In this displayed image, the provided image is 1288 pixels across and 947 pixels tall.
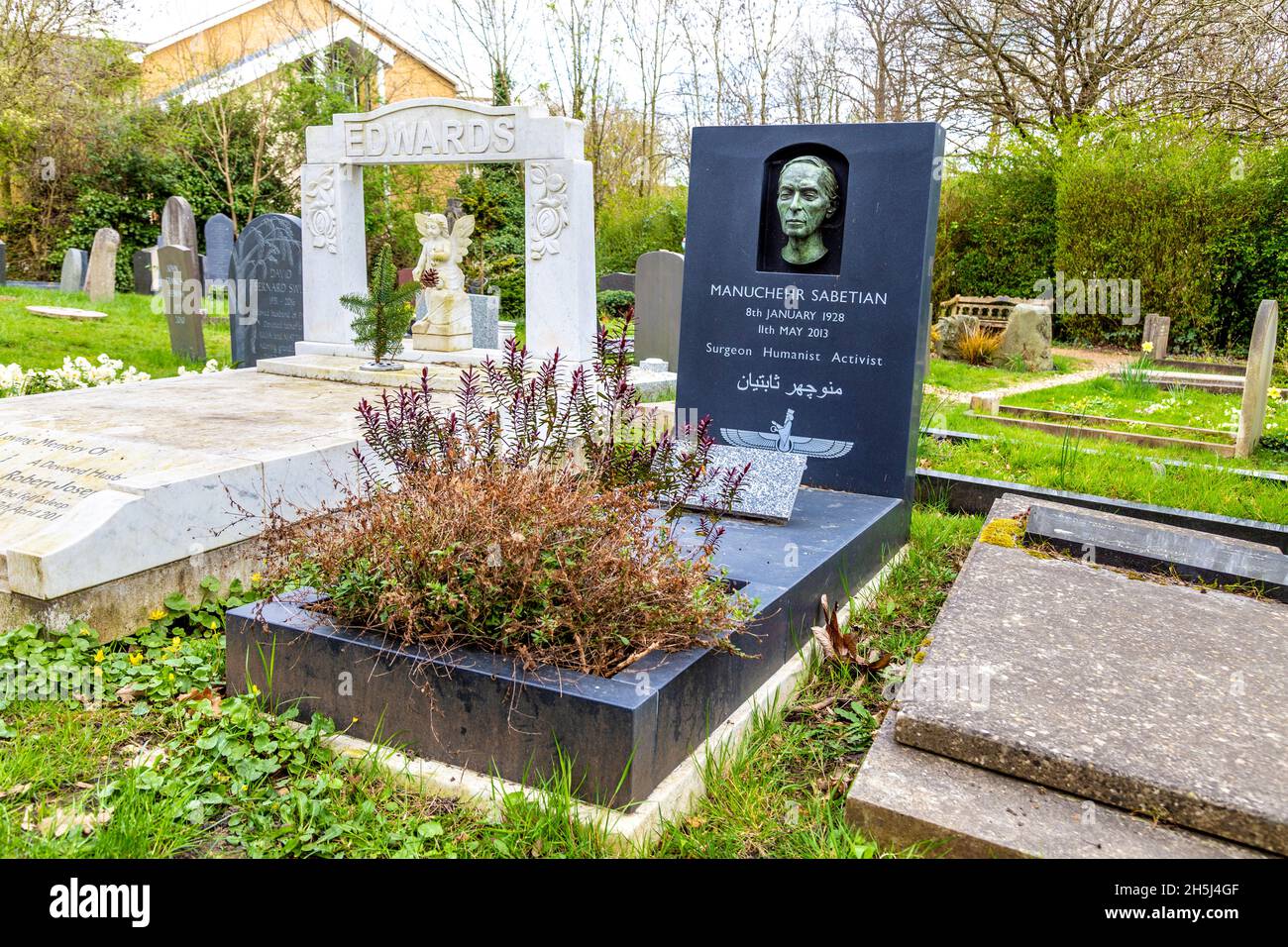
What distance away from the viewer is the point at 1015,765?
8.08ft

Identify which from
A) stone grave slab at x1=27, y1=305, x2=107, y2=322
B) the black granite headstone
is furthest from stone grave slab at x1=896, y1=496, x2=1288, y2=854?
stone grave slab at x1=27, y1=305, x2=107, y2=322

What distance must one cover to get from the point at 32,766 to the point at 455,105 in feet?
17.4

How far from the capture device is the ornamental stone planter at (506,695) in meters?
2.41

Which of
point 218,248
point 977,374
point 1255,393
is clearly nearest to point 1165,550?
point 1255,393

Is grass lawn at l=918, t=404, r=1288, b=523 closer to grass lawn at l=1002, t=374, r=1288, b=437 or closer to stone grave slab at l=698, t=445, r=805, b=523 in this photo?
grass lawn at l=1002, t=374, r=1288, b=437

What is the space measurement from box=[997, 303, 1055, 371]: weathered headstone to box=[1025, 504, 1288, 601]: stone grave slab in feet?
26.6

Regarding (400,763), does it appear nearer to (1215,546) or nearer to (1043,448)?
(1215,546)

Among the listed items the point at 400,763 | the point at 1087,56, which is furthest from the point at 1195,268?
the point at 400,763

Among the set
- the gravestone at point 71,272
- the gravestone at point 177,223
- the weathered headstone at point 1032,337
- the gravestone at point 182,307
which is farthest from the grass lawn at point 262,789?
the gravestone at point 71,272

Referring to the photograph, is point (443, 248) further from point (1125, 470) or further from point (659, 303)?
point (1125, 470)

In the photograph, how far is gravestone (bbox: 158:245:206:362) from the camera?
9812 mm

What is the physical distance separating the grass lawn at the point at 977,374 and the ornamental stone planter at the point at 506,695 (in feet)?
27.0

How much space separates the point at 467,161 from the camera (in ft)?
21.9

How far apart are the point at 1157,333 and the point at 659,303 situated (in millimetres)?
7097
